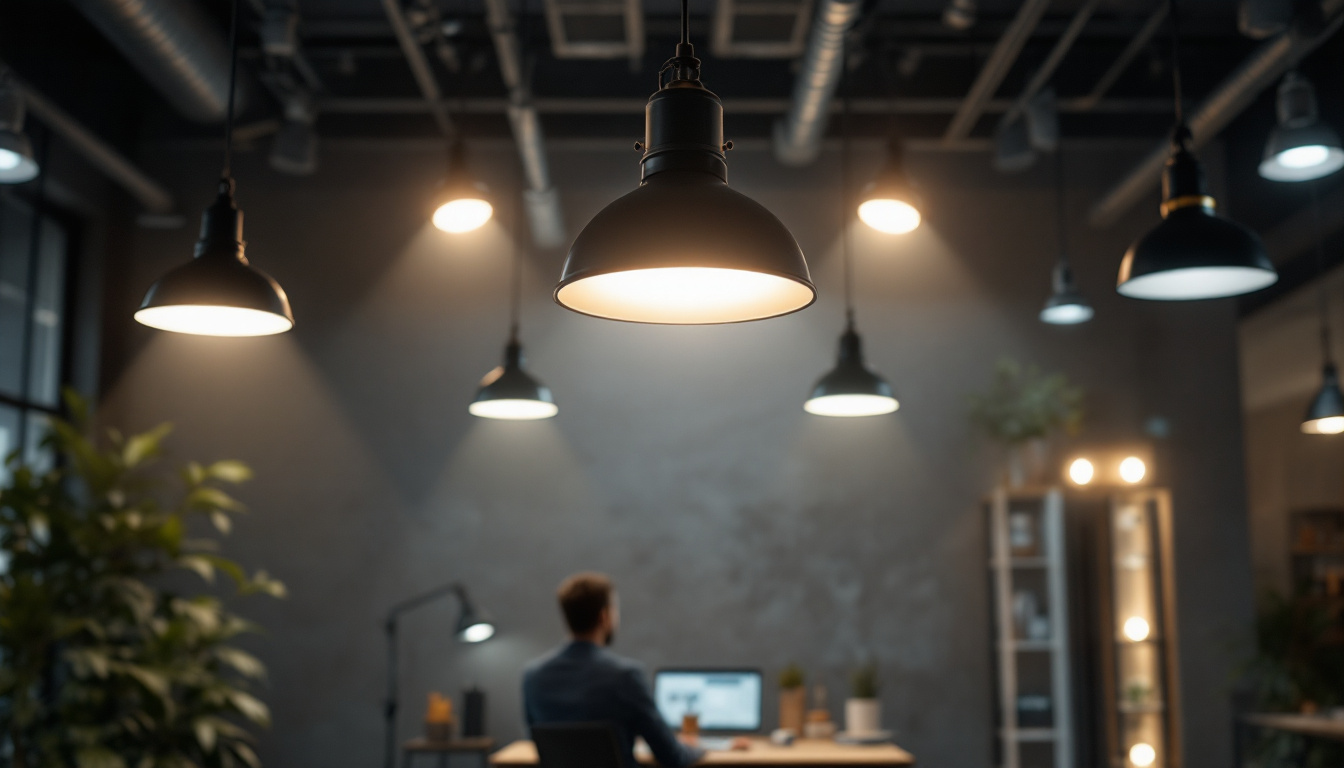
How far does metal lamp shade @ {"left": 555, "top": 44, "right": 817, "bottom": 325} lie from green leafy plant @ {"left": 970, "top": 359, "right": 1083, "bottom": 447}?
4.59m

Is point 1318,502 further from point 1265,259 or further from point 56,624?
point 56,624

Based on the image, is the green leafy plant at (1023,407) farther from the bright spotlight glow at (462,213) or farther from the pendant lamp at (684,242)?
the pendant lamp at (684,242)

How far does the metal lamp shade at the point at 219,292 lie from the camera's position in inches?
97.0

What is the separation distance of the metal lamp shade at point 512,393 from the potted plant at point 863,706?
2.08 m

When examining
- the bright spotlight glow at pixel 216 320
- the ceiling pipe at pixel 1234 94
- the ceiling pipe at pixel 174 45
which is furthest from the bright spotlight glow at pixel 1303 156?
the ceiling pipe at pixel 174 45

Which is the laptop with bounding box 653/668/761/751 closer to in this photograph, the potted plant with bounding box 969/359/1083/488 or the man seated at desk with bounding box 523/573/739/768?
the man seated at desk with bounding box 523/573/739/768

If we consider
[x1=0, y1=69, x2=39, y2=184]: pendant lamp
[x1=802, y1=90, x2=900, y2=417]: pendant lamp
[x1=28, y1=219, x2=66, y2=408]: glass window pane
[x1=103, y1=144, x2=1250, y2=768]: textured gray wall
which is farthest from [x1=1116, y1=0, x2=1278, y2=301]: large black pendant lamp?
[x1=28, y1=219, x2=66, y2=408]: glass window pane

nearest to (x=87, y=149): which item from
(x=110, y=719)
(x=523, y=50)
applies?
(x=523, y=50)

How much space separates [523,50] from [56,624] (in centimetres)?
318

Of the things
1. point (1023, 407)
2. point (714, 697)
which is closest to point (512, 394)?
point (714, 697)

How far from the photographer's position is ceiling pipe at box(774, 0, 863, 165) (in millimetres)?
4367

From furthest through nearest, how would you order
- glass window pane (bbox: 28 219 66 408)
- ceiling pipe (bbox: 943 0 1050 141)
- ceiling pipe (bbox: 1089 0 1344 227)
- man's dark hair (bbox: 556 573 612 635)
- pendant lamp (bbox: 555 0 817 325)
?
glass window pane (bbox: 28 219 66 408)
ceiling pipe (bbox: 943 0 1050 141)
ceiling pipe (bbox: 1089 0 1344 227)
man's dark hair (bbox: 556 573 612 635)
pendant lamp (bbox: 555 0 817 325)

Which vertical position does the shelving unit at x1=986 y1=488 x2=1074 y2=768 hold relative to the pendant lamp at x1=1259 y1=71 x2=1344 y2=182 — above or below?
below

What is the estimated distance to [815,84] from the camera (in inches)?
202
